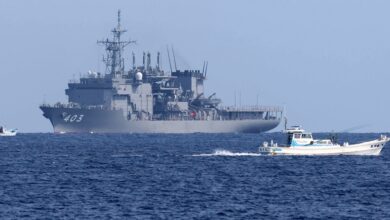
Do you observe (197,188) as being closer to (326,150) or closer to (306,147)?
(306,147)

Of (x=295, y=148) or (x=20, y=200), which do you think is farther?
(x=295, y=148)

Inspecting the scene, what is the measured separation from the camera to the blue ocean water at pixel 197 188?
54659 mm

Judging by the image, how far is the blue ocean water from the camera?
54659 mm

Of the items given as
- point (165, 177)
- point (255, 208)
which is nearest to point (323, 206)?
point (255, 208)

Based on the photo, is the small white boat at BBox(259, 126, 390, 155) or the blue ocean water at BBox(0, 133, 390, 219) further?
the small white boat at BBox(259, 126, 390, 155)

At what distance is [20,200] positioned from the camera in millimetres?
59312

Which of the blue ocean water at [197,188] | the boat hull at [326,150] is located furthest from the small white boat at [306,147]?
the blue ocean water at [197,188]

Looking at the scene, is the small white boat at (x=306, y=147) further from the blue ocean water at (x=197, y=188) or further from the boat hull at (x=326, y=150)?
the blue ocean water at (x=197, y=188)

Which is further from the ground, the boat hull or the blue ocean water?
the boat hull

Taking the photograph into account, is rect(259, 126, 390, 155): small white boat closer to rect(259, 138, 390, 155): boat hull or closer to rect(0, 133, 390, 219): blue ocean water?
rect(259, 138, 390, 155): boat hull

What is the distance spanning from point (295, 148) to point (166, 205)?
123 ft

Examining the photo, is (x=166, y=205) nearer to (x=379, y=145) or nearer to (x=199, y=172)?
(x=199, y=172)

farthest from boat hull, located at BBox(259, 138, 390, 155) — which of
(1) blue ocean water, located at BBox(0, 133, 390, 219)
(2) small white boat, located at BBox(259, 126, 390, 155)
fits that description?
(1) blue ocean water, located at BBox(0, 133, 390, 219)

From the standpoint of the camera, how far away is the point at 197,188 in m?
66.8
